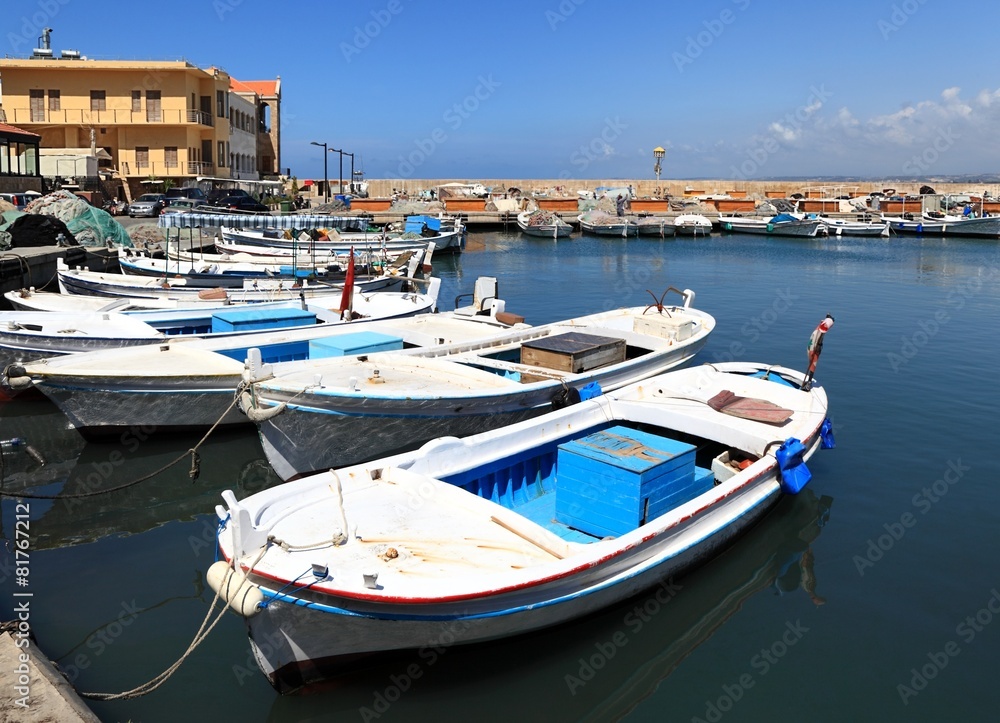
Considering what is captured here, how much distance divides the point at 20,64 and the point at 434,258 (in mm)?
27827

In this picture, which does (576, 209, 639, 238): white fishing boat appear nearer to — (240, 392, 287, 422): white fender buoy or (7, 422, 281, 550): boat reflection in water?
(7, 422, 281, 550): boat reflection in water

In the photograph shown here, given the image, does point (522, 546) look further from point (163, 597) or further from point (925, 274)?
point (925, 274)

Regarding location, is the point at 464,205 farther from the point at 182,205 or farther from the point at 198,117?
the point at 182,205

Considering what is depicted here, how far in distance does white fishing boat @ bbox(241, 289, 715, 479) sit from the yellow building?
143 feet

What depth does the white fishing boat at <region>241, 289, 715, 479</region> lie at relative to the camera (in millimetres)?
9742

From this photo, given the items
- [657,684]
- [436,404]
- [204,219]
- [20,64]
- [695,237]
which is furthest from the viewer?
[695,237]

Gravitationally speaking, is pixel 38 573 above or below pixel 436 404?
below

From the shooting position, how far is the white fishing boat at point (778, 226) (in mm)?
55688

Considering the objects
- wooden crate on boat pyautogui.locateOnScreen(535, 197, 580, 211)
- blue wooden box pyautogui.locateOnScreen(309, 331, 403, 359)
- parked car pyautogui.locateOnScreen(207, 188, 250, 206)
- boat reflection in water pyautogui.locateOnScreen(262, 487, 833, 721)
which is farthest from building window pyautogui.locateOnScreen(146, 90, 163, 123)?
boat reflection in water pyautogui.locateOnScreen(262, 487, 833, 721)

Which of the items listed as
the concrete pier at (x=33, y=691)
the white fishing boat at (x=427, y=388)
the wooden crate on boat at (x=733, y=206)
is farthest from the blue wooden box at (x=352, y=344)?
the wooden crate on boat at (x=733, y=206)

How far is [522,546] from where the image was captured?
6.60m

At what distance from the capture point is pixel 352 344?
12758mm

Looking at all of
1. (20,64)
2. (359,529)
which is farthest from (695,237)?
(359,529)

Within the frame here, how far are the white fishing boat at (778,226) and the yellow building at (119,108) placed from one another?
1393 inches
